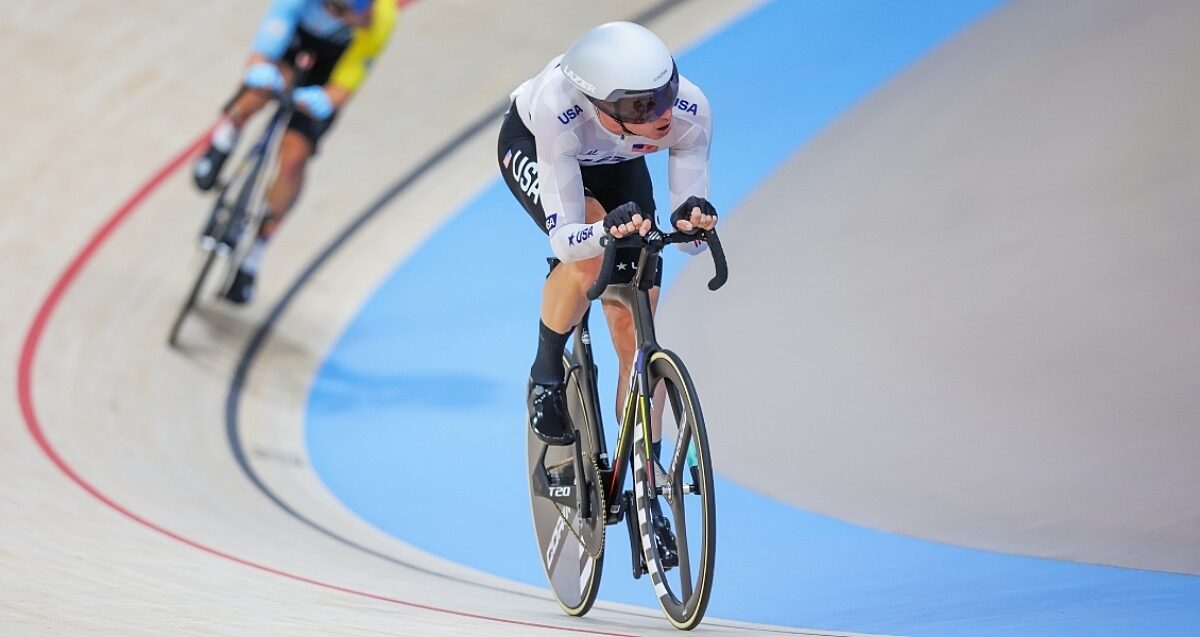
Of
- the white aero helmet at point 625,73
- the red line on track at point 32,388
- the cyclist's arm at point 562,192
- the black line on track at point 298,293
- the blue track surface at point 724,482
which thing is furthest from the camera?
the black line on track at point 298,293

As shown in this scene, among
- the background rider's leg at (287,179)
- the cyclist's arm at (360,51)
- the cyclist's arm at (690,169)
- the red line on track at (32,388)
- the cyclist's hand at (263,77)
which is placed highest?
the cyclist's arm at (360,51)

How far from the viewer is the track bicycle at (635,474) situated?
250 cm

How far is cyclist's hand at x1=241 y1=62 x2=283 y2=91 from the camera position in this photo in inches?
200

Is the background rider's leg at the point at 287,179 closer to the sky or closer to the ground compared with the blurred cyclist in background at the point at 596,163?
closer to the sky

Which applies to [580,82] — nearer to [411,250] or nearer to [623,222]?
[623,222]

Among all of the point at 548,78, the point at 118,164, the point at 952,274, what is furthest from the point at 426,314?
the point at 548,78

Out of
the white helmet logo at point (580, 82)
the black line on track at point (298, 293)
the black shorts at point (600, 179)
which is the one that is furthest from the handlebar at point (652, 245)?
the black line on track at point (298, 293)

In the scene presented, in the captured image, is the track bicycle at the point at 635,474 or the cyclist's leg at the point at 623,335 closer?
the track bicycle at the point at 635,474

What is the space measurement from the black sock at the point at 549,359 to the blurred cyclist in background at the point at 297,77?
2.46 meters

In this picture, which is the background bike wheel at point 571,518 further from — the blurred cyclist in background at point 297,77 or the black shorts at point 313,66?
the black shorts at point 313,66

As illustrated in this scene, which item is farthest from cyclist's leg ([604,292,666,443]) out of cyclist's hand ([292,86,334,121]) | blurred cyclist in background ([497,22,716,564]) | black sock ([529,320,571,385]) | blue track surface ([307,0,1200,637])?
cyclist's hand ([292,86,334,121])

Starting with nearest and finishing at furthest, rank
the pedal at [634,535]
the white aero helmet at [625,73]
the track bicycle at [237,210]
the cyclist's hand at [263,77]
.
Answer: the white aero helmet at [625,73] → the pedal at [634,535] → the cyclist's hand at [263,77] → the track bicycle at [237,210]

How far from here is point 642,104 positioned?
2.49 m

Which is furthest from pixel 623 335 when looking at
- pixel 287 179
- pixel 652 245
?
pixel 287 179
